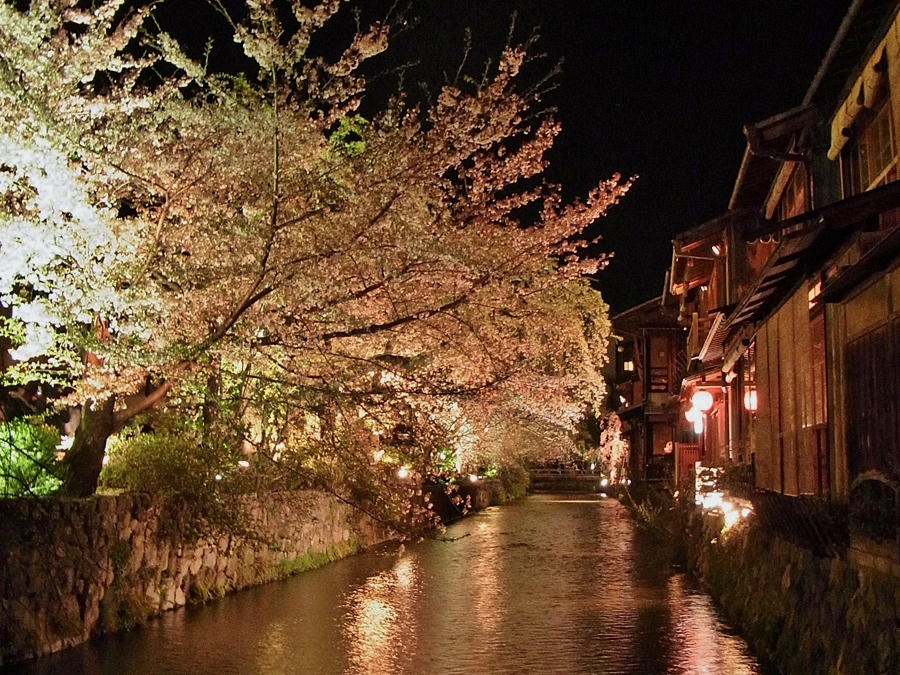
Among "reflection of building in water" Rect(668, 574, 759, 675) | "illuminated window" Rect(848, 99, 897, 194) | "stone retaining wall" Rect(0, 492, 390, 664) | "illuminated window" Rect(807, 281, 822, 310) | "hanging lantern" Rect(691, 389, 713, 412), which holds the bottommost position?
"reflection of building in water" Rect(668, 574, 759, 675)

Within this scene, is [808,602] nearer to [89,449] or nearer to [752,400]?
[752,400]

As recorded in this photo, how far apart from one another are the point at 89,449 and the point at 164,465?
1752mm

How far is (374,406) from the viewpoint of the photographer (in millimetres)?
13086

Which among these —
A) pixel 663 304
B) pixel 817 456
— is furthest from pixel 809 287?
pixel 663 304

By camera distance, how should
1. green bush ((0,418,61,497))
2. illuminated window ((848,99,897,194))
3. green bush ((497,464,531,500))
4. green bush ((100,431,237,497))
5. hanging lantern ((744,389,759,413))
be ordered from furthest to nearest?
green bush ((497,464,531,500))
hanging lantern ((744,389,759,413))
green bush ((100,431,237,497))
green bush ((0,418,61,497))
illuminated window ((848,99,897,194))

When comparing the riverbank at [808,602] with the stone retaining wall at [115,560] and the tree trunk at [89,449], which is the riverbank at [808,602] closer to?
the stone retaining wall at [115,560]

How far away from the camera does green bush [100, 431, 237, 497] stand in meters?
15.5

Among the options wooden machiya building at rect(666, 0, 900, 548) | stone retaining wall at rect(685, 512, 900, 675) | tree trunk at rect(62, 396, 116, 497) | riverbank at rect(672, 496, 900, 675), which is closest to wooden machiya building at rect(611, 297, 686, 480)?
wooden machiya building at rect(666, 0, 900, 548)

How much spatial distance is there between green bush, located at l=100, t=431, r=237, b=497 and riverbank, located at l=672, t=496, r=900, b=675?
28.9ft

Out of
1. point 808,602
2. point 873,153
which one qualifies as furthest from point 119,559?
point 873,153

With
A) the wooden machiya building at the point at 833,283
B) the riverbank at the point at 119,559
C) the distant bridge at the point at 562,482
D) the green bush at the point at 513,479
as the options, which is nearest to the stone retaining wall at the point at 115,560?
the riverbank at the point at 119,559

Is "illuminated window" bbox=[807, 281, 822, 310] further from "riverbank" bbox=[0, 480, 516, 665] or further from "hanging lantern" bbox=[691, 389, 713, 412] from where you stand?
"hanging lantern" bbox=[691, 389, 713, 412]

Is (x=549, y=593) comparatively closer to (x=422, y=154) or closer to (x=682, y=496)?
(x=682, y=496)

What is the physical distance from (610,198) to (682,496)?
26.5ft
